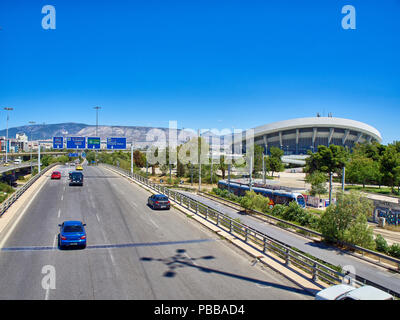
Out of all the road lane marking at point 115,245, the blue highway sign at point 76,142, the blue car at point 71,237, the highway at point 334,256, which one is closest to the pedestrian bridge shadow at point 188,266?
the road lane marking at point 115,245

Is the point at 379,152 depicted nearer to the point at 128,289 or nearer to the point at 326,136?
the point at 326,136

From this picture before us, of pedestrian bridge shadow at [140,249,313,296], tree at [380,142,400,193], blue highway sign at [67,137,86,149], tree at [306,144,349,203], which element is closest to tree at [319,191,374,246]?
pedestrian bridge shadow at [140,249,313,296]

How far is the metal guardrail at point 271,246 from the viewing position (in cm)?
1225

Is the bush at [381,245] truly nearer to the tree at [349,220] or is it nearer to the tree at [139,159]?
the tree at [349,220]

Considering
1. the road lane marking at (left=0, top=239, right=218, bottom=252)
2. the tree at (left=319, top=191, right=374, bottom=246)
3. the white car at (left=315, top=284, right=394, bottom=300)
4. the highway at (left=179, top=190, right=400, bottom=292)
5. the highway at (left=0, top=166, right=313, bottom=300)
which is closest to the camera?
the white car at (left=315, top=284, right=394, bottom=300)

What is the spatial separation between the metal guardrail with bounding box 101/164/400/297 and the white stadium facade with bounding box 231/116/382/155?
456ft

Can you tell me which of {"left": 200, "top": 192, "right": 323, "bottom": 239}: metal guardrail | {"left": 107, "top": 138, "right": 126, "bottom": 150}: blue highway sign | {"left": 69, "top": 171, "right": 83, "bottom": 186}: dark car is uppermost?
{"left": 107, "top": 138, "right": 126, "bottom": 150}: blue highway sign

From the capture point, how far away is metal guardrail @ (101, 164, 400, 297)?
12250 millimetres

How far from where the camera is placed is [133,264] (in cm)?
1423

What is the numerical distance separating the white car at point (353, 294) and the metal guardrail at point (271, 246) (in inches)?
49.6

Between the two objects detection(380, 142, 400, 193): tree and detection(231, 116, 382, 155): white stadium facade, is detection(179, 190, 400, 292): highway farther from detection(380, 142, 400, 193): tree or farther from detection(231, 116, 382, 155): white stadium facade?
detection(231, 116, 382, 155): white stadium facade

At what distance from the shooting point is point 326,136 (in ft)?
541
